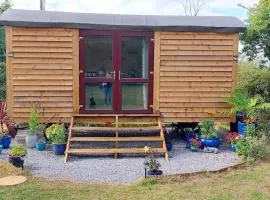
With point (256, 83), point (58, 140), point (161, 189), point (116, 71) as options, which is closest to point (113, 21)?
point (116, 71)

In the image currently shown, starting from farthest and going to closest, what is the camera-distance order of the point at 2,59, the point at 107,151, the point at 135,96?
the point at 2,59 < the point at 135,96 < the point at 107,151

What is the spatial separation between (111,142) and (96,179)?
2341mm

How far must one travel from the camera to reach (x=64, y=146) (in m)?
8.54

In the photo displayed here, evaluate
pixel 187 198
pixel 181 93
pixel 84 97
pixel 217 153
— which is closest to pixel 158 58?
pixel 181 93

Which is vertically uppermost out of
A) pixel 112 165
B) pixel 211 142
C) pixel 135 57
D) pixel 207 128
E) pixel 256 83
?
pixel 135 57

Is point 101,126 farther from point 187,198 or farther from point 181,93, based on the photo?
point 187,198

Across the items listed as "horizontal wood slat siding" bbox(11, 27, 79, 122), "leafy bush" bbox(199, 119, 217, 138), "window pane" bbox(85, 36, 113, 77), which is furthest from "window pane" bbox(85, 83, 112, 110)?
"leafy bush" bbox(199, 119, 217, 138)

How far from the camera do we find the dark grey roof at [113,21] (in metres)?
9.06

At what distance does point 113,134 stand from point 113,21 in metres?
2.63

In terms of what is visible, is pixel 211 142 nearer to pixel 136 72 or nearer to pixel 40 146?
pixel 136 72

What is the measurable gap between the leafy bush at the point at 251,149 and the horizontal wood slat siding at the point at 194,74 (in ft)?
5.80

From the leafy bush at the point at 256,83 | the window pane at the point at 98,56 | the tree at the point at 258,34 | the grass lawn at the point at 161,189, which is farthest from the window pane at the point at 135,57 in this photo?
the tree at the point at 258,34

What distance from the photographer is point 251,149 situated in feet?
25.5

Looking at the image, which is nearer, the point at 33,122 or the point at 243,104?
the point at 33,122
